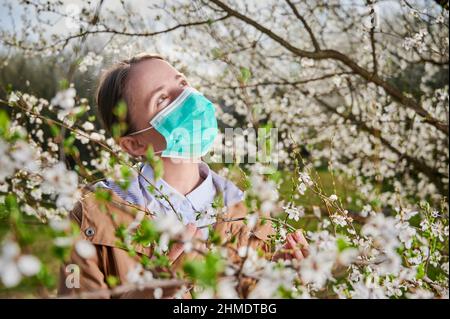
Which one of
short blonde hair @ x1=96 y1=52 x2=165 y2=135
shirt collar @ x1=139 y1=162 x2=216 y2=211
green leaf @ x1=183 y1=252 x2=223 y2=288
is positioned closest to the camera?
green leaf @ x1=183 y1=252 x2=223 y2=288

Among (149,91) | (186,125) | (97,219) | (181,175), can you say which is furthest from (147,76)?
(97,219)

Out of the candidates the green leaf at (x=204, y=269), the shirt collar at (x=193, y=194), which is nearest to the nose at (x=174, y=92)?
the shirt collar at (x=193, y=194)

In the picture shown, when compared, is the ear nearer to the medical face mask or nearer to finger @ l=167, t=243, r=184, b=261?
the medical face mask

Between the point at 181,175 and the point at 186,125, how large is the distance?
23cm

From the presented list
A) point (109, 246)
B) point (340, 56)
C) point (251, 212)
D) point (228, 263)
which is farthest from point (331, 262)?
point (340, 56)

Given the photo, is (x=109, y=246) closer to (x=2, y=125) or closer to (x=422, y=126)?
(x=2, y=125)

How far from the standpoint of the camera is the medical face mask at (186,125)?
2059 mm

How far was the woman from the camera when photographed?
5.93 feet

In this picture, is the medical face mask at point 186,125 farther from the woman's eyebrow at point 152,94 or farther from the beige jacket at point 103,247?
the beige jacket at point 103,247

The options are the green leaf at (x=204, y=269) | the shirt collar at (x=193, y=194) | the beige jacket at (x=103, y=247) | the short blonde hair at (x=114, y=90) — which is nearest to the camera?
the green leaf at (x=204, y=269)

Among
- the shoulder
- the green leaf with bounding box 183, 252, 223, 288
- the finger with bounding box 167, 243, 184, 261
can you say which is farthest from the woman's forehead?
the green leaf with bounding box 183, 252, 223, 288

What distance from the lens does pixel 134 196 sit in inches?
74.5

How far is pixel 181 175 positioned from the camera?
1992 mm
